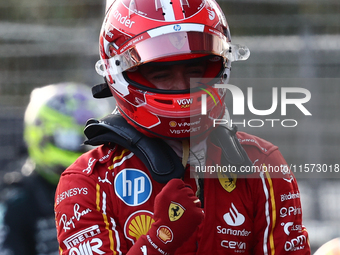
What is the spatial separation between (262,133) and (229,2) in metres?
1.31

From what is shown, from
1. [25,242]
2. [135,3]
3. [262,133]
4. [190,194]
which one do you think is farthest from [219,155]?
[262,133]

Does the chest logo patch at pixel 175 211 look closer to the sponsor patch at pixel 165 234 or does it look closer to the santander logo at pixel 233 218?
the sponsor patch at pixel 165 234

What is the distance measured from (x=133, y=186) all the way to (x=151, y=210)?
0.11 meters

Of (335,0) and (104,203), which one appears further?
(335,0)

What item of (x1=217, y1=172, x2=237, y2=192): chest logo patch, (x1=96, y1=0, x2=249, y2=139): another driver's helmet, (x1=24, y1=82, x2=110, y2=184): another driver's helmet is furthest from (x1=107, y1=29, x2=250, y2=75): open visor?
(x1=24, y1=82, x2=110, y2=184): another driver's helmet

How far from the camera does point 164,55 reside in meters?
1.77

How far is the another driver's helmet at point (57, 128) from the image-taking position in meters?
3.55

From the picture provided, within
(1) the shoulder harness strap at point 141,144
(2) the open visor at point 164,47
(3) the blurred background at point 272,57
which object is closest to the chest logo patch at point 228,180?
(1) the shoulder harness strap at point 141,144

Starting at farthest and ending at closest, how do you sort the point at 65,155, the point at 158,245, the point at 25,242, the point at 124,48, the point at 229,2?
the point at 229,2 → the point at 65,155 → the point at 25,242 → the point at 124,48 → the point at 158,245

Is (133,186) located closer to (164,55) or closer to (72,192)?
(72,192)

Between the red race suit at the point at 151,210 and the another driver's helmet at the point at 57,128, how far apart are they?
1765 mm

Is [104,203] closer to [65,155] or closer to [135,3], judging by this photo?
[135,3]

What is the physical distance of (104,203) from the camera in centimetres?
172

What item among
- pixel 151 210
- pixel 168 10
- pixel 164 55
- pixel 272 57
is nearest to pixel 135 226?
pixel 151 210
